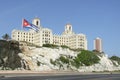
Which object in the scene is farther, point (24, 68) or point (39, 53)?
point (39, 53)

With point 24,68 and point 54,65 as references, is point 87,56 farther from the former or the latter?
point 24,68

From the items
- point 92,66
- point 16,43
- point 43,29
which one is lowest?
point 92,66

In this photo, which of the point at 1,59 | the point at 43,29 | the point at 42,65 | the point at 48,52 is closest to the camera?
the point at 1,59

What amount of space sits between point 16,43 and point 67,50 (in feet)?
75.3

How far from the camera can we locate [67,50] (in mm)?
109438

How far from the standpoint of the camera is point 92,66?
114 metres

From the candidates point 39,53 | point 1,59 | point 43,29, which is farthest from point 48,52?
point 43,29

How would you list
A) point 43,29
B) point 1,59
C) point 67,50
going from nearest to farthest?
1. point 1,59
2. point 67,50
3. point 43,29

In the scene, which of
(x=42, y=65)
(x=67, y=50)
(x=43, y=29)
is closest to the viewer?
(x=42, y=65)

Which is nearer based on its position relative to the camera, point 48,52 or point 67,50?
point 48,52

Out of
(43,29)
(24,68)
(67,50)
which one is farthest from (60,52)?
(43,29)

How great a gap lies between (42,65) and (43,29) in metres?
105

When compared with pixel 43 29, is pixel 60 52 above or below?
below

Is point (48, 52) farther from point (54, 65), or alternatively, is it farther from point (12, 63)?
point (12, 63)
